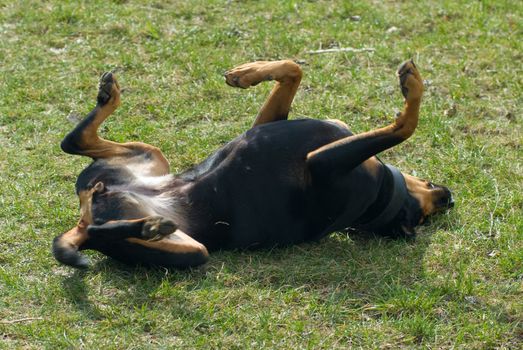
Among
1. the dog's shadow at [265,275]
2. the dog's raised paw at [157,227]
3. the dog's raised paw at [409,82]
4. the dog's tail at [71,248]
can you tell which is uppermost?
the dog's raised paw at [409,82]

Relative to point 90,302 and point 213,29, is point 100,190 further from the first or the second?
point 213,29

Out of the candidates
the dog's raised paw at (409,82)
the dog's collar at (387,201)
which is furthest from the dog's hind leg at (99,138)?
the dog's raised paw at (409,82)

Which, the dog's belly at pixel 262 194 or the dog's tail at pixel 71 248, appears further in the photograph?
the dog's belly at pixel 262 194

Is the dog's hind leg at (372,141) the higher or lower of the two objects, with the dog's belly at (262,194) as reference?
higher

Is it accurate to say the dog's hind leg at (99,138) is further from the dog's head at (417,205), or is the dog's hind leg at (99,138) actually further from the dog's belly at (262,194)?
the dog's head at (417,205)

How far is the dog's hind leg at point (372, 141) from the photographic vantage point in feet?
17.7

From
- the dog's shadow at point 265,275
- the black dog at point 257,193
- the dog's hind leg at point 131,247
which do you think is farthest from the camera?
the black dog at point 257,193

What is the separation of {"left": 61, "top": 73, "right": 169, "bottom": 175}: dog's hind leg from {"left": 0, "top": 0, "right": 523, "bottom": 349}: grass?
0.45 metres

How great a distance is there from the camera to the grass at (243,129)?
4.95 metres

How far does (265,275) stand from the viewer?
17.8 feet

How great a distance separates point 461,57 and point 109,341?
4799 mm

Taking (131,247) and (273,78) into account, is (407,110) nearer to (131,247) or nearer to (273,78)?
(273,78)

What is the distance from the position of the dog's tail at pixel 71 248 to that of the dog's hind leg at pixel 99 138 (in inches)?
26.8

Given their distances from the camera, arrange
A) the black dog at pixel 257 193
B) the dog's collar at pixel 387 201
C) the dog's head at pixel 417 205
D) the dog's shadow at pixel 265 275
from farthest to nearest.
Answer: the dog's head at pixel 417 205 < the dog's collar at pixel 387 201 < the black dog at pixel 257 193 < the dog's shadow at pixel 265 275
